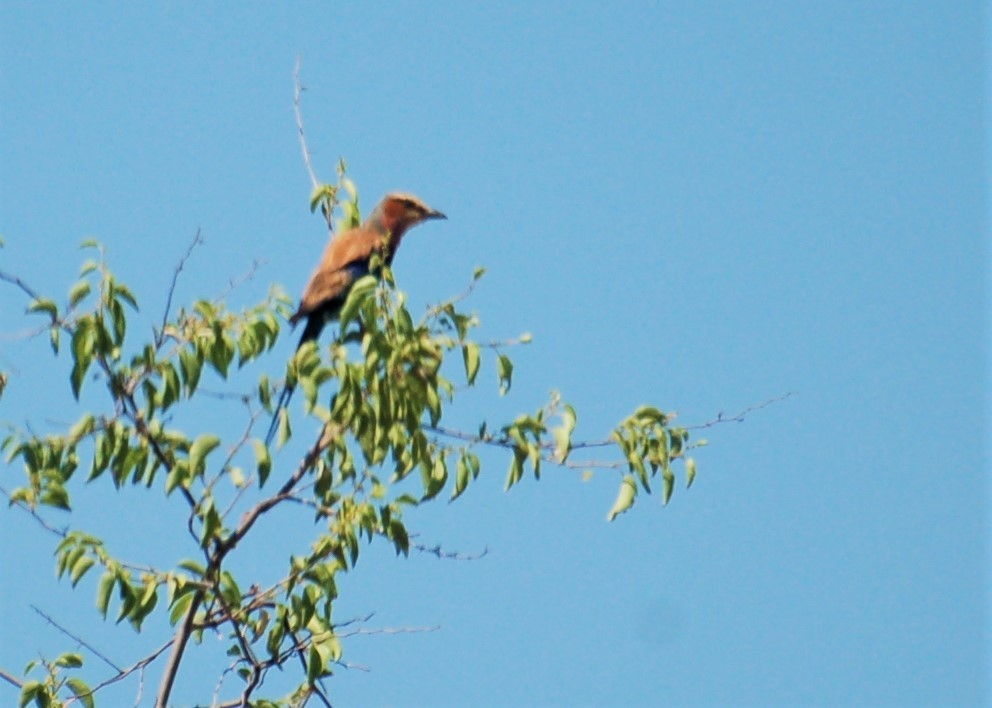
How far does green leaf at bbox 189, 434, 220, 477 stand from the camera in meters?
3.78

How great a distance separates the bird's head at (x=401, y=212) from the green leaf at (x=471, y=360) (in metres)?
2.65

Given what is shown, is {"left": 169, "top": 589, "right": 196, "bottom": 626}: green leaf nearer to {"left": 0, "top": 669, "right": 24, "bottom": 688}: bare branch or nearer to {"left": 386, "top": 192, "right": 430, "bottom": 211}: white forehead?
{"left": 0, "top": 669, "right": 24, "bottom": 688}: bare branch

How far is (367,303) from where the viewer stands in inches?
157

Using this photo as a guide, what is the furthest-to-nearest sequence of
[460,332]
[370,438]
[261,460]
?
[460,332], [370,438], [261,460]

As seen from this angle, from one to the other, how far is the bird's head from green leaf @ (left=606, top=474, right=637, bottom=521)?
9.22 feet

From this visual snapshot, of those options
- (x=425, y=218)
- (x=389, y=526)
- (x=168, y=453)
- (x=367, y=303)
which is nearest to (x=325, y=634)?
(x=389, y=526)

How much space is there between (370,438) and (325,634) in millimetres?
559

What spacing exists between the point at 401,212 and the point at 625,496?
3040mm

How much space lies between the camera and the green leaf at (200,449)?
149 inches

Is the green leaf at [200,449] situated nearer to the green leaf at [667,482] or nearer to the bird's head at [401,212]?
the green leaf at [667,482]

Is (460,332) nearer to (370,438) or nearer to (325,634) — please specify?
(370,438)

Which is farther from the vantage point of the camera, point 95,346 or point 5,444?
A: point 5,444

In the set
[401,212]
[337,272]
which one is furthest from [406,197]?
[337,272]

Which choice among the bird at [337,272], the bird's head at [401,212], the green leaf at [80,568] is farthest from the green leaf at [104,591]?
the bird's head at [401,212]
